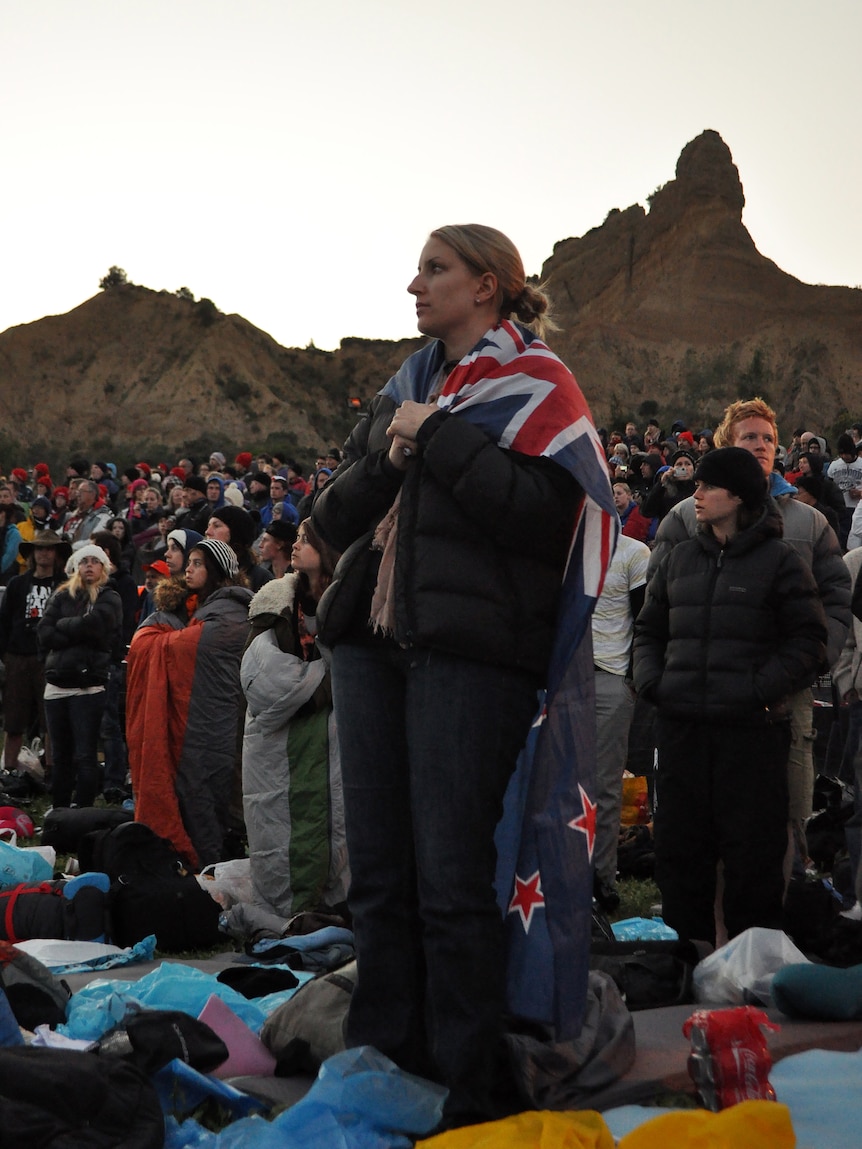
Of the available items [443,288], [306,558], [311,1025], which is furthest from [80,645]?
[443,288]

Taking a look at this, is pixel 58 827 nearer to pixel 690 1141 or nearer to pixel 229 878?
pixel 229 878

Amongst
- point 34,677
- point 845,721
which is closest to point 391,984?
point 845,721

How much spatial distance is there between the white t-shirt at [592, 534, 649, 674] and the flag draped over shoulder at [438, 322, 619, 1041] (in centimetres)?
375

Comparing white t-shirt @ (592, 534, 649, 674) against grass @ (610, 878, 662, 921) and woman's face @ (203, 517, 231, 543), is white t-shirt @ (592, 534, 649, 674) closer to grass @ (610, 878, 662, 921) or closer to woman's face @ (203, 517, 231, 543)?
grass @ (610, 878, 662, 921)

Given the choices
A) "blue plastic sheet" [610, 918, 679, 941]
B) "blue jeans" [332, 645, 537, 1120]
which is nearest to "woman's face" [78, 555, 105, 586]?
"blue plastic sheet" [610, 918, 679, 941]

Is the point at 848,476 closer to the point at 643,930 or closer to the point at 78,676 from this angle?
the point at 78,676

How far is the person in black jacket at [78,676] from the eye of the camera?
904 cm

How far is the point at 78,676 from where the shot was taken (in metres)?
9.05

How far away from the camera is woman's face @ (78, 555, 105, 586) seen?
9383mm

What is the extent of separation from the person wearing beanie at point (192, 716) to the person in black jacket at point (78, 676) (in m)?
1.47

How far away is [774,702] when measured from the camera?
5.12 m

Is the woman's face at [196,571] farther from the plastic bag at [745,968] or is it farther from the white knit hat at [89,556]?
the plastic bag at [745,968]

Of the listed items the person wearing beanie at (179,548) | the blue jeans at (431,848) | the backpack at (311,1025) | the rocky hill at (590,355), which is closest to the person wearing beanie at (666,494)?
the person wearing beanie at (179,548)

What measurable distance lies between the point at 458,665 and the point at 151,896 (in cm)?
327
